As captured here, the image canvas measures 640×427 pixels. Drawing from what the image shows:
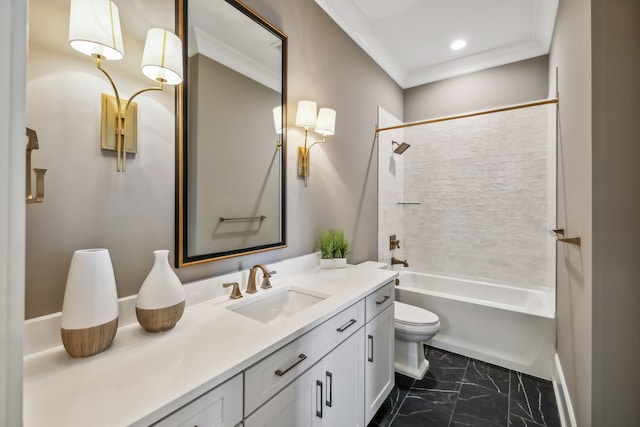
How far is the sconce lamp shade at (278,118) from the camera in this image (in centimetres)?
167

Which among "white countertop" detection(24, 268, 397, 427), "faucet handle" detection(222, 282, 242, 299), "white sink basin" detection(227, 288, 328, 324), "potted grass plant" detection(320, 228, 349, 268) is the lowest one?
"white sink basin" detection(227, 288, 328, 324)

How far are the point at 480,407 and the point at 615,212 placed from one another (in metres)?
A: 1.44

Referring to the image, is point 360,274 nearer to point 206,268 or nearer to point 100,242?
point 206,268

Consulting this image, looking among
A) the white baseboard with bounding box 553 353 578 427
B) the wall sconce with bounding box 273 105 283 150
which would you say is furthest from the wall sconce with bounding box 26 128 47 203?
the white baseboard with bounding box 553 353 578 427

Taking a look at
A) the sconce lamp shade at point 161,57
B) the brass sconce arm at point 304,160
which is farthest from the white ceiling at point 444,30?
the sconce lamp shade at point 161,57

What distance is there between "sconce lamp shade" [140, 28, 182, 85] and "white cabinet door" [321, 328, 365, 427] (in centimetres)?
129

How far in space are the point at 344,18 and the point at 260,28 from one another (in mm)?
999

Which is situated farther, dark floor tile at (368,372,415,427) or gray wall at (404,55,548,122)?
gray wall at (404,55,548,122)

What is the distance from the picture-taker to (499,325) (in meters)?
2.24

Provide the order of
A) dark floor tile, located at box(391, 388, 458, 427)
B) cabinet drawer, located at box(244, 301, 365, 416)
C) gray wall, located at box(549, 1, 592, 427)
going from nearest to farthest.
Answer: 1. cabinet drawer, located at box(244, 301, 365, 416)
2. gray wall, located at box(549, 1, 592, 427)
3. dark floor tile, located at box(391, 388, 458, 427)

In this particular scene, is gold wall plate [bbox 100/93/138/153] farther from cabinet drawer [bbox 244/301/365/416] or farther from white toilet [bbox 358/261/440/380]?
white toilet [bbox 358/261/440/380]

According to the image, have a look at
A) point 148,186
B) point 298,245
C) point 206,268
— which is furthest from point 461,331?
point 148,186

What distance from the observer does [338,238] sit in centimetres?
194

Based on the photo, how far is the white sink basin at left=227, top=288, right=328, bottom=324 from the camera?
1.36 meters
